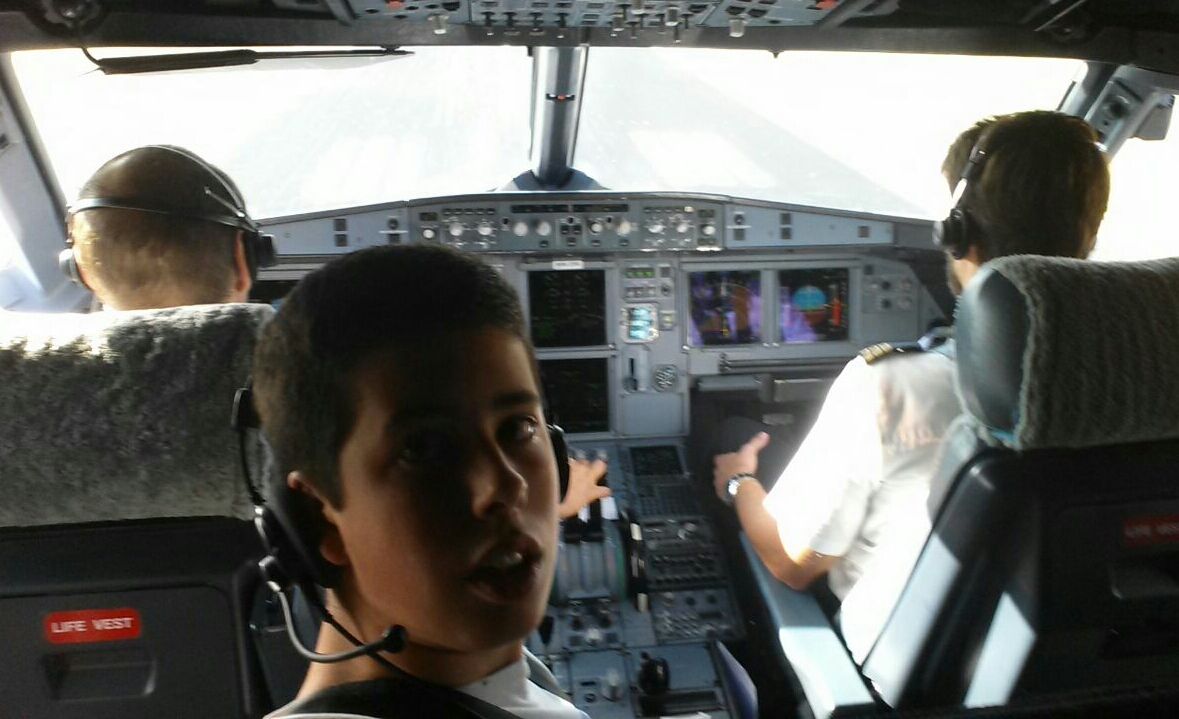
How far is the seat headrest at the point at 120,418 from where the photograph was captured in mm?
1032

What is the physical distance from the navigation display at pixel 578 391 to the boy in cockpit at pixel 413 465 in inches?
98.4

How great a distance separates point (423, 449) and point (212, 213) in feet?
3.18

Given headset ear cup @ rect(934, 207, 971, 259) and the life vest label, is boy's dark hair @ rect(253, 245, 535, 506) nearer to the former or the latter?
the life vest label

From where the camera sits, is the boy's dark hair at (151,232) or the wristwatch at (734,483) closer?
the boy's dark hair at (151,232)

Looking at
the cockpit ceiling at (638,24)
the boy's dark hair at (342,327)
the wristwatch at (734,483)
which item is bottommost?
the wristwatch at (734,483)

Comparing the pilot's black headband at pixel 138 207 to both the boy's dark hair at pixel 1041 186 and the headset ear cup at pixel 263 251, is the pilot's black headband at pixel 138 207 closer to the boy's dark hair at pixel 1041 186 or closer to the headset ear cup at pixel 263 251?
the headset ear cup at pixel 263 251

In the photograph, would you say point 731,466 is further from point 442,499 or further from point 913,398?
point 442,499

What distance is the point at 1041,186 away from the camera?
1.50 m

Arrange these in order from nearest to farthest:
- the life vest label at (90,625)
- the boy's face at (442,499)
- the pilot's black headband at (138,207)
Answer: the boy's face at (442,499), the life vest label at (90,625), the pilot's black headband at (138,207)

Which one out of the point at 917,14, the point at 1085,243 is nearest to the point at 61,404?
the point at 1085,243

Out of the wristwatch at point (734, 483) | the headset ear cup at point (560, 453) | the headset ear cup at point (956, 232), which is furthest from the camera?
the wristwatch at point (734, 483)

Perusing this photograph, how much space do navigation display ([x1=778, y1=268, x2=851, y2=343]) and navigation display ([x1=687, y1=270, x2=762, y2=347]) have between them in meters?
0.10

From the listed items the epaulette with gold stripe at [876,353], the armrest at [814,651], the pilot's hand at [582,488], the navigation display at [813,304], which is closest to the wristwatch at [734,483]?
the armrest at [814,651]

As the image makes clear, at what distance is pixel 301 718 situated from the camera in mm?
635
